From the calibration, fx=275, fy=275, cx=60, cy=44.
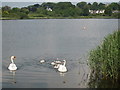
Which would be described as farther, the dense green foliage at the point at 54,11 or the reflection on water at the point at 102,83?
the dense green foliage at the point at 54,11

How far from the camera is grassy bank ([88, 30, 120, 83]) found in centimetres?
1077

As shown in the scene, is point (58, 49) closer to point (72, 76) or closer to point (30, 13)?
point (72, 76)

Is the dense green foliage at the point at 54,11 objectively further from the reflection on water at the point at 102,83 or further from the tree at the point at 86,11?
the reflection on water at the point at 102,83

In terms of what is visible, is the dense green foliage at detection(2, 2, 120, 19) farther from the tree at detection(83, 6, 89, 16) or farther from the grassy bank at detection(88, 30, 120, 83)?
the grassy bank at detection(88, 30, 120, 83)

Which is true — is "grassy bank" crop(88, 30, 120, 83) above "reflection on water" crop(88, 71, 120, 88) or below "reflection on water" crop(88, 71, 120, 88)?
above

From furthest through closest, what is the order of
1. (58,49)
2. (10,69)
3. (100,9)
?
1. (100,9)
2. (58,49)
3. (10,69)

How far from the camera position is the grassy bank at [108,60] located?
10.8m

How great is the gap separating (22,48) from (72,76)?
8.83 metres

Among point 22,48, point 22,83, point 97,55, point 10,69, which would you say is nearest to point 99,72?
point 97,55

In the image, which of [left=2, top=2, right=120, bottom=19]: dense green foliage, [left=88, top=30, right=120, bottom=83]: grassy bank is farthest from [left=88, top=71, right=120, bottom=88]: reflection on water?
[left=2, top=2, right=120, bottom=19]: dense green foliage

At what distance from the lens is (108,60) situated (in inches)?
424

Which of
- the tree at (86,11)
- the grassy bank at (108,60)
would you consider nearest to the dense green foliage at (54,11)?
the tree at (86,11)

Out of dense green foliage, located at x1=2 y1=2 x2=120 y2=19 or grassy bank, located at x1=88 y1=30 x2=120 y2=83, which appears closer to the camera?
grassy bank, located at x1=88 y1=30 x2=120 y2=83

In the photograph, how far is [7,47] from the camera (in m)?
21.1
